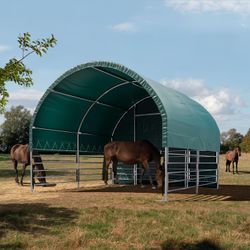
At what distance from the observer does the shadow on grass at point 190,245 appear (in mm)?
8609

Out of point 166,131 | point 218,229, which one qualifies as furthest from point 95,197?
point 218,229

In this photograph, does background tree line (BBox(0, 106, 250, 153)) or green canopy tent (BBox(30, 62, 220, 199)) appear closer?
green canopy tent (BBox(30, 62, 220, 199))

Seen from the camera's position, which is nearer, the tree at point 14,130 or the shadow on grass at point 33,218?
the shadow on grass at point 33,218

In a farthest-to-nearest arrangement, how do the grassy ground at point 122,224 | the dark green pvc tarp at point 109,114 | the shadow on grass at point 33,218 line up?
the dark green pvc tarp at point 109,114, the shadow on grass at point 33,218, the grassy ground at point 122,224

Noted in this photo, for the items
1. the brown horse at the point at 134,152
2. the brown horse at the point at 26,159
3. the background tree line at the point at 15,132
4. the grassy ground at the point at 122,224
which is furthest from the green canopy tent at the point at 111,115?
the background tree line at the point at 15,132

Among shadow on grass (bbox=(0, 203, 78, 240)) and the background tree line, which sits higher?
the background tree line

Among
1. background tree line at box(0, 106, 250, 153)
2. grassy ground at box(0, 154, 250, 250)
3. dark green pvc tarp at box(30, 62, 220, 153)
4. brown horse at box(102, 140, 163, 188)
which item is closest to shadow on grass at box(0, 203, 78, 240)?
grassy ground at box(0, 154, 250, 250)

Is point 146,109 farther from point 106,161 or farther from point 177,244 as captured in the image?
point 177,244

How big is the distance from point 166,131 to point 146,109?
297 inches

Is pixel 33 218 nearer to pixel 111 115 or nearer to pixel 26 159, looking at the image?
pixel 26 159

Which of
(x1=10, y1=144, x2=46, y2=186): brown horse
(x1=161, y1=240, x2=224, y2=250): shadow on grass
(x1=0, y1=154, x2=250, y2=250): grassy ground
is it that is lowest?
(x1=161, y1=240, x2=224, y2=250): shadow on grass

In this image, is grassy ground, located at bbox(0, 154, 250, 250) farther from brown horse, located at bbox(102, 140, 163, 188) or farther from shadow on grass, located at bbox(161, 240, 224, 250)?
brown horse, located at bbox(102, 140, 163, 188)

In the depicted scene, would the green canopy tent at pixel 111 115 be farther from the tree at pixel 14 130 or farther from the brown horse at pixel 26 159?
the tree at pixel 14 130

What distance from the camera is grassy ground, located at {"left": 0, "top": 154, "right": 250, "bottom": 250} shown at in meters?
8.73
